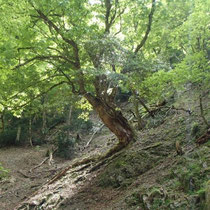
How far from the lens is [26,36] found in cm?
693

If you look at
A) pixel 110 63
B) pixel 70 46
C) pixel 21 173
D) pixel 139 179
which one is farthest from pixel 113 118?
pixel 21 173

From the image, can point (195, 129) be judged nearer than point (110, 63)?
Yes

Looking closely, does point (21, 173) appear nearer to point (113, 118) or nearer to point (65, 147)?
point (65, 147)

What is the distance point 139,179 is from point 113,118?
3.21m

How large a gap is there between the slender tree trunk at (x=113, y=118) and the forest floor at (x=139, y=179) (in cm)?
46

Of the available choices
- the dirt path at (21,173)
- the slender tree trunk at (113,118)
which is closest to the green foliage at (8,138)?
the dirt path at (21,173)

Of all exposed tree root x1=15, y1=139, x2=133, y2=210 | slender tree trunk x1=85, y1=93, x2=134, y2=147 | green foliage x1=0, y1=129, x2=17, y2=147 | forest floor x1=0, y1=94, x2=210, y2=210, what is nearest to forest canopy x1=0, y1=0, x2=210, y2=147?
slender tree trunk x1=85, y1=93, x2=134, y2=147

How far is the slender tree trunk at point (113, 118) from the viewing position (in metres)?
8.21

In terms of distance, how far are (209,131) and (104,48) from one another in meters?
3.97

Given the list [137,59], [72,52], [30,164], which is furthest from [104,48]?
[30,164]

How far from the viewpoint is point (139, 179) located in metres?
5.60

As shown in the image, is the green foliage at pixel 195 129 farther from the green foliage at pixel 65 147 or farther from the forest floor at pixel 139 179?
the green foliage at pixel 65 147

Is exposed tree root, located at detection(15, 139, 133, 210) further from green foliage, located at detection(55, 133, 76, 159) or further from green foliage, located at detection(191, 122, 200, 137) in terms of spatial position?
green foliage, located at detection(55, 133, 76, 159)

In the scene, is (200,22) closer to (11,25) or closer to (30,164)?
(11,25)
